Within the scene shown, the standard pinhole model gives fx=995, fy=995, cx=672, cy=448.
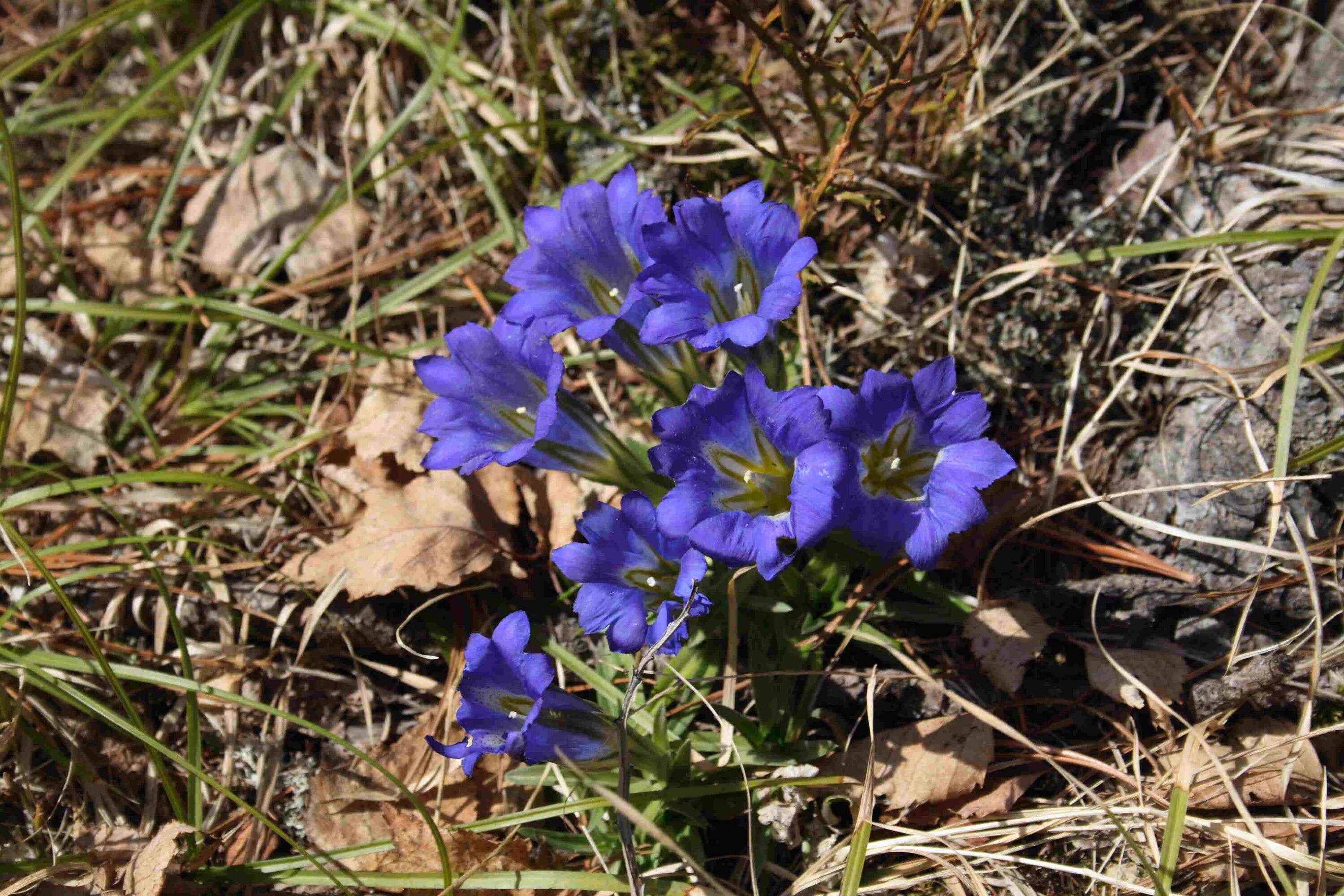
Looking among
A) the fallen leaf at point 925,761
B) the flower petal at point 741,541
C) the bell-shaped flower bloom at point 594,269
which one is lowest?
the fallen leaf at point 925,761

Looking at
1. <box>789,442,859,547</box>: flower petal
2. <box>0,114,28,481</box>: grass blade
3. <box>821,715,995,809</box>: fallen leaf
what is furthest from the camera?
<box>0,114,28,481</box>: grass blade

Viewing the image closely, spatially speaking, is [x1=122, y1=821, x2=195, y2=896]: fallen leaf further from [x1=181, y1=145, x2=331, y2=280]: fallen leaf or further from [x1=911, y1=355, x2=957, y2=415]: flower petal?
[x1=911, y1=355, x2=957, y2=415]: flower petal

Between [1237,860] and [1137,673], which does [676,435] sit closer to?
[1137,673]

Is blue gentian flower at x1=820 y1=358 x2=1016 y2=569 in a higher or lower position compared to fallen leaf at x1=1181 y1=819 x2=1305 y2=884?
higher

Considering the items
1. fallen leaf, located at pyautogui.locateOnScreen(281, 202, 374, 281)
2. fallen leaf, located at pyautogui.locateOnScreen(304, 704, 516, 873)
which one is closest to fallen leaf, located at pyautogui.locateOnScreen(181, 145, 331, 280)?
fallen leaf, located at pyautogui.locateOnScreen(281, 202, 374, 281)

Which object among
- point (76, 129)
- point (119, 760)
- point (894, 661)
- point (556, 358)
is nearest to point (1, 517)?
point (119, 760)

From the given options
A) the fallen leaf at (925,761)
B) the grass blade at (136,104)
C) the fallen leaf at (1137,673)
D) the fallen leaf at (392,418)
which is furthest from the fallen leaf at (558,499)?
the grass blade at (136,104)

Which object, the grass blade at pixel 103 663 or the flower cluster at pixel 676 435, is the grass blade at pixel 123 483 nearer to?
the grass blade at pixel 103 663
